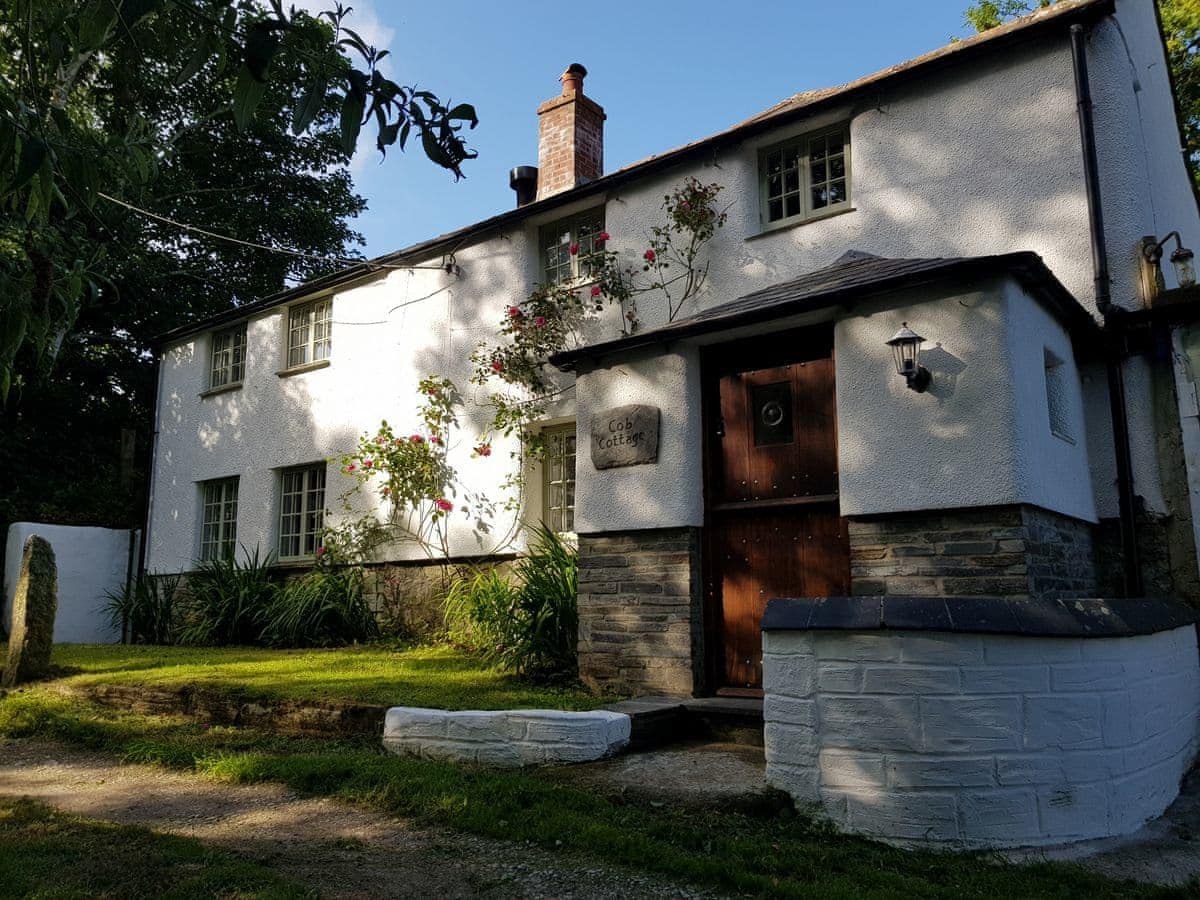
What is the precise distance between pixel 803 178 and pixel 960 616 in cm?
576

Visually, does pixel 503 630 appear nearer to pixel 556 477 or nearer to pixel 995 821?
pixel 556 477

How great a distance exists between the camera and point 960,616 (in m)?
4.32

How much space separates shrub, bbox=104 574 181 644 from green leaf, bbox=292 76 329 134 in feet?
43.4

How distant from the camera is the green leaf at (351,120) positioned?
7.38ft

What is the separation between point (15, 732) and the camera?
756cm

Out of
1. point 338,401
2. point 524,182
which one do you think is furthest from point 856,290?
point 338,401

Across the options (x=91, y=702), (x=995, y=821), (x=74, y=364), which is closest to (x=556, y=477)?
(x=91, y=702)

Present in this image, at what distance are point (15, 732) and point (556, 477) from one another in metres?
5.67

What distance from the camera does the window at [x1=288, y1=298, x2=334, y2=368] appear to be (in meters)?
13.6

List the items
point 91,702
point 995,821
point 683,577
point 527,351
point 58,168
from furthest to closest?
point 527,351
point 91,702
point 683,577
point 995,821
point 58,168

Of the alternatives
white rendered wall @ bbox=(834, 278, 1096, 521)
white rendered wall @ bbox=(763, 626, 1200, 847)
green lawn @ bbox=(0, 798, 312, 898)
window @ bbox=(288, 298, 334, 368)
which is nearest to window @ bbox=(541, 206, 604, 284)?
window @ bbox=(288, 298, 334, 368)

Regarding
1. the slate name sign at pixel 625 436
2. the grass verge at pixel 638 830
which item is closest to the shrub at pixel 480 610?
the slate name sign at pixel 625 436

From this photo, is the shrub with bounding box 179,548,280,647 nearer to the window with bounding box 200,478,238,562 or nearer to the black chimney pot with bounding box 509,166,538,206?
the window with bounding box 200,478,238,562

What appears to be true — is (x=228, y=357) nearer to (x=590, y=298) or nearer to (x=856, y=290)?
(x=590, y=298)
